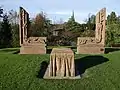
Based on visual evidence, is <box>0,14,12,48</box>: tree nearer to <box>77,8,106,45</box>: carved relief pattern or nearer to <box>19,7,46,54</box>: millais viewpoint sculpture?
<box>19,7,46,54</box>: millais viewpoint sculpture

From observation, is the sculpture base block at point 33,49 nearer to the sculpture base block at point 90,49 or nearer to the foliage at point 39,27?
the sculpture base block at point 90,49

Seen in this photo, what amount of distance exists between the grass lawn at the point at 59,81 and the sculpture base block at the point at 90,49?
2218 mm

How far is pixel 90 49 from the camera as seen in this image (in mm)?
15961

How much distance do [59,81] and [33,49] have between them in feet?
22.4

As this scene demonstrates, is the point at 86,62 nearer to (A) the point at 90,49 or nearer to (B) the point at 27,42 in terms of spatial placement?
(A) the point at 90,49

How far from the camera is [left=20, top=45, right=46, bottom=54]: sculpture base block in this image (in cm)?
1596

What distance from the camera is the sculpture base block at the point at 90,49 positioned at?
1586 cm

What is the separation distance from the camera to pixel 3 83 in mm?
9148

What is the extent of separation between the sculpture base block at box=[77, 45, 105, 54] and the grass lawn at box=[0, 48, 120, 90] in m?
2.22

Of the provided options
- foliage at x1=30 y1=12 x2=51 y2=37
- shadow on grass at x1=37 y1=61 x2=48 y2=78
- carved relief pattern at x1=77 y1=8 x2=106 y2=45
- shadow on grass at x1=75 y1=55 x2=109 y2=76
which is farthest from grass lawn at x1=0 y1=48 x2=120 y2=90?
foliage at x1=30 y1=12 x2=51 y2=37

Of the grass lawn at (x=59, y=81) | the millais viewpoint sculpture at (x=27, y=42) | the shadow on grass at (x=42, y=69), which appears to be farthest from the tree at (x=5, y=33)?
the shadow on grass at (x=42, y=69)

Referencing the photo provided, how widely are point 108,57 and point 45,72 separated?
4342 mm

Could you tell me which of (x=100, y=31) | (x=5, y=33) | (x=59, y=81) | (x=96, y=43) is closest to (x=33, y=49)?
(x=96, y=43)

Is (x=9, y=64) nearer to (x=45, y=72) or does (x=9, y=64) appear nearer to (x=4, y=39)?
(x=45, y=72)
